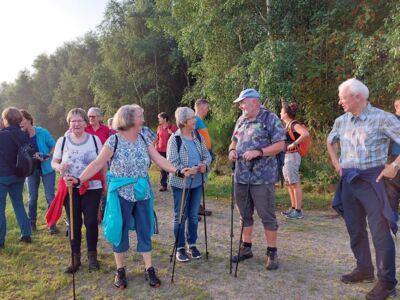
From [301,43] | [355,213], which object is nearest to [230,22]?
[301,43]

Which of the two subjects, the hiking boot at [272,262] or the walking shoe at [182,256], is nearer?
the hiking boot at [272,262]

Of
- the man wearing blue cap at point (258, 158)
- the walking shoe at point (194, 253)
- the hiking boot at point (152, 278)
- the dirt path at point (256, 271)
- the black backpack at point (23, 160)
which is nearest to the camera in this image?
the dirt path at point (256, 271)

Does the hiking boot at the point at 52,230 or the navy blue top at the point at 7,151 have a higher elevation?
the navy blue top at the point at 7,151

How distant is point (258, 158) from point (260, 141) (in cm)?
20

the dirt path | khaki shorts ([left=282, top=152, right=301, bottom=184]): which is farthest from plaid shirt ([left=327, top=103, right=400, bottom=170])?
khaki shorts ([left=282, top=152, right=301, bottom=184])

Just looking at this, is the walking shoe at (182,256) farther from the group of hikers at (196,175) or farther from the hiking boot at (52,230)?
the hiking boot at (52,230)

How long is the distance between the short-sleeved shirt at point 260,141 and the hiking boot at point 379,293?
146cm

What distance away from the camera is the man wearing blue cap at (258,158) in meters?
4.12

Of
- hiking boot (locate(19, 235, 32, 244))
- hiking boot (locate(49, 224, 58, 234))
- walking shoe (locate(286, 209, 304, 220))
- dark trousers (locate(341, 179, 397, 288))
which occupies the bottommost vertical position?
hiking boot (locate(19, 235, 32, 244))

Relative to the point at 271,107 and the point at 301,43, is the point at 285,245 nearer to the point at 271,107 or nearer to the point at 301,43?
the point at 271,107

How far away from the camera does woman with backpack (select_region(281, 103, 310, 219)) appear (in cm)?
604

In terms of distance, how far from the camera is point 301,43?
9492mm

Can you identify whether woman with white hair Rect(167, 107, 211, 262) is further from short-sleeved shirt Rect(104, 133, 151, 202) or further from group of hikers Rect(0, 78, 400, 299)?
short-sleeved shirt Rect(104, 133, 151, 202)

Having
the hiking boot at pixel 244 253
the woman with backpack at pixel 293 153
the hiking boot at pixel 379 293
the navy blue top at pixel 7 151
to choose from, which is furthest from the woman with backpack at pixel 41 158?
the hiking boot at pixel 379 293
